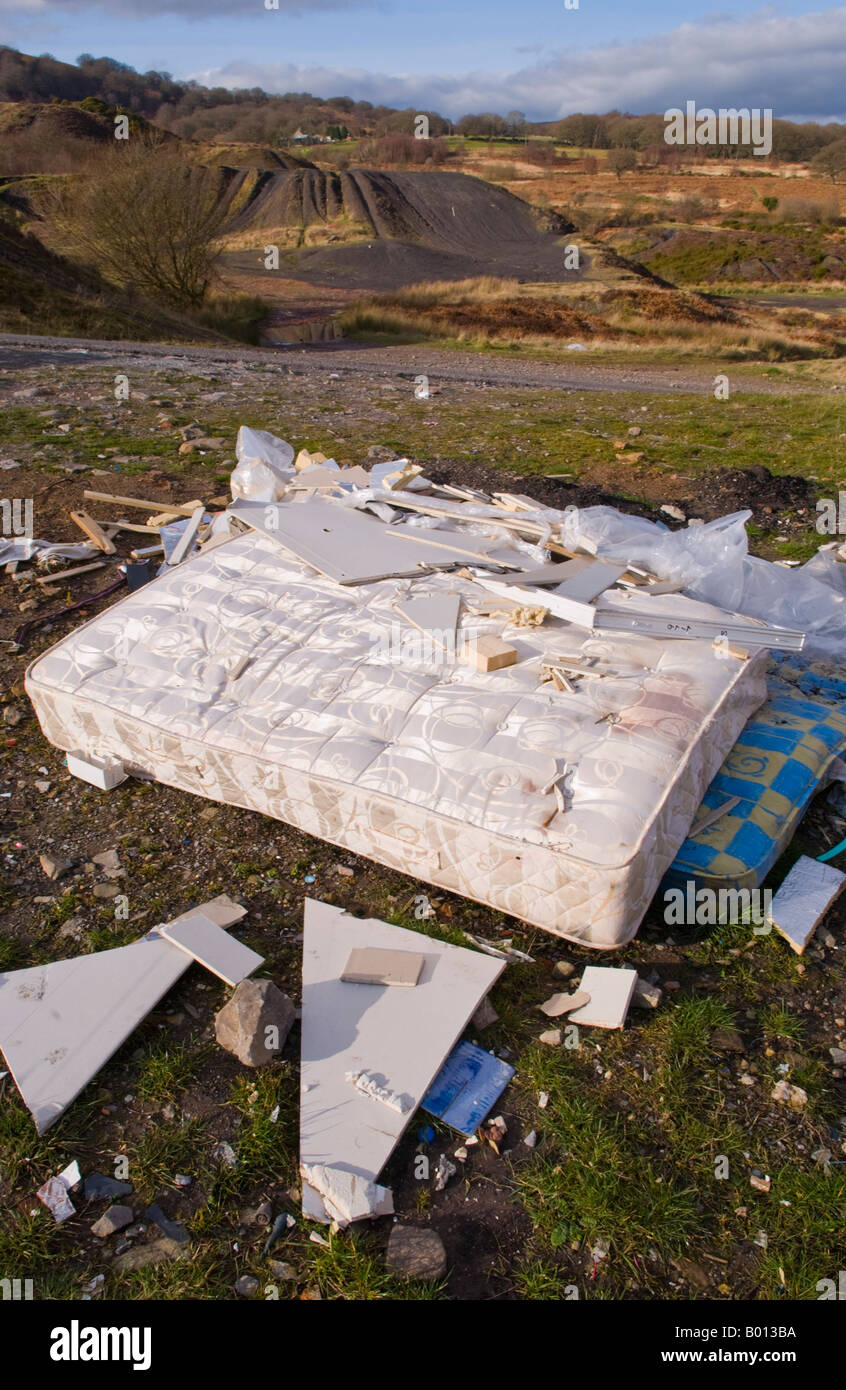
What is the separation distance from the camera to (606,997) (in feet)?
7.88

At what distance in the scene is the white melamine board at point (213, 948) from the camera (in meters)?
2.49

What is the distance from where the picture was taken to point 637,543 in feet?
15.2

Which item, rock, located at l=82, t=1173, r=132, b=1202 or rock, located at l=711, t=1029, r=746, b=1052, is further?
rock, located at l=711, t=1029, r=746, b=1052

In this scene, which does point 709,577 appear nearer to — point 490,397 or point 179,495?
point 179,495

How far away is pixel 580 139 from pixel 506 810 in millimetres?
75449

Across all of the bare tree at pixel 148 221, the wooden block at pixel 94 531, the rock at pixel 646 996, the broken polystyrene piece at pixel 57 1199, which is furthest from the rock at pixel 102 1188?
the bare tree at pixel 148 221

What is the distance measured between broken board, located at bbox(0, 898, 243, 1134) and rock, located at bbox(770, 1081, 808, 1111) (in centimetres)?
172

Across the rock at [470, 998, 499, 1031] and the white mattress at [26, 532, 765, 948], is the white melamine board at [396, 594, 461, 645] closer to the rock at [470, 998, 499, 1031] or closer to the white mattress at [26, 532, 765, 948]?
the white mattress at [26, 532, 765, 948]

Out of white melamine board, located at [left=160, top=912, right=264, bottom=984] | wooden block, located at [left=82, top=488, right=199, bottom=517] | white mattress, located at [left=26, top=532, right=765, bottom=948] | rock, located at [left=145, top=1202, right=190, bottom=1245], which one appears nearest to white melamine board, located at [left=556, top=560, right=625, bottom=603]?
white mattress, located at [left=26, top=532, right=765, bottom=948]

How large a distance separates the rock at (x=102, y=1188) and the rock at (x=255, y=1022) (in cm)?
40

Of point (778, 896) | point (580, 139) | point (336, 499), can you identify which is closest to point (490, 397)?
point (336, 499)

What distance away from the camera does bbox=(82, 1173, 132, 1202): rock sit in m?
1.97

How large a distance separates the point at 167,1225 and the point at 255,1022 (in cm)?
49

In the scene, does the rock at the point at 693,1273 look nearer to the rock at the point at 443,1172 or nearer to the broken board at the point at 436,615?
the rock at the point at 443,1172
